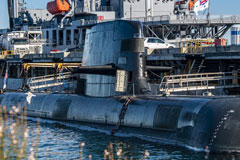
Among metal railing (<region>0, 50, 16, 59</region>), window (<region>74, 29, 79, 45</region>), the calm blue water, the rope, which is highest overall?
window (<region>74, 29, 79, 45</region>)

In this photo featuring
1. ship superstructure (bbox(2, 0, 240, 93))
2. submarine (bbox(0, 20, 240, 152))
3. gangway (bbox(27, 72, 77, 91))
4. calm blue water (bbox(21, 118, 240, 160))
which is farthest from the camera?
ship superstructure (bbox(2, 0, 240, 93))

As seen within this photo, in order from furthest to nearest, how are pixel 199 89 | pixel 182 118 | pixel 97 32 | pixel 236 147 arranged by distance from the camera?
pixel 199 89, pixel 97 32, pixel 182 118, pixel 236 147

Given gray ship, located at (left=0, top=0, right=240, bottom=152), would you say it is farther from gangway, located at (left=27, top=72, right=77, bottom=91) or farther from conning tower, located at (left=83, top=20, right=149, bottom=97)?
gangway, located at (left=27, top=72, right=77, bottom=91)

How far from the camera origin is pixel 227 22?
183 ft

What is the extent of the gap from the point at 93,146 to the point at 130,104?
372 centimetres

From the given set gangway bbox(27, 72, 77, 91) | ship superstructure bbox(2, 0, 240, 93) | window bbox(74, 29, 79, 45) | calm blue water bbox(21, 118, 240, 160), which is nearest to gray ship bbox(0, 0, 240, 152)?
calm blue water bbox(21, 118, 240, 160)

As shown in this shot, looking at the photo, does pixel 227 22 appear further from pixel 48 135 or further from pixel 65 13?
pixel 48 135

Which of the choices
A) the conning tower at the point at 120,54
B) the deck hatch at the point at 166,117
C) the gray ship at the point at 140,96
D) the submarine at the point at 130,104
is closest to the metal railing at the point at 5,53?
the gray ship at the point at 140,96

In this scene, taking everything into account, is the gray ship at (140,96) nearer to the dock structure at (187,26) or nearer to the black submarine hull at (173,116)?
the black submarine hull at (173,116)

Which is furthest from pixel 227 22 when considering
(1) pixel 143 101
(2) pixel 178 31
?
(1) pixel 143 101

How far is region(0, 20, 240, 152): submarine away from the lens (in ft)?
57.9

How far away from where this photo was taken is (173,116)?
19922 millimetres

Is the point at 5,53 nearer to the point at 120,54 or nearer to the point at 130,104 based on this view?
the point at 120,54

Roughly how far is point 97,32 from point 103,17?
3780 cm
